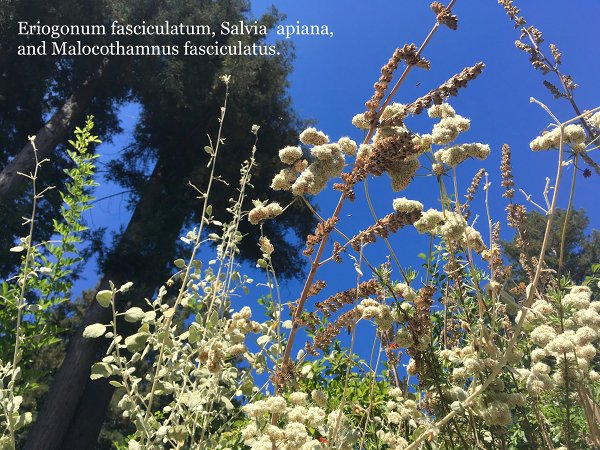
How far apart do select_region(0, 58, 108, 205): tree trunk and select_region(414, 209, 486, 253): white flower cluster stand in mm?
7049

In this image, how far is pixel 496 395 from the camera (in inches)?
46.5

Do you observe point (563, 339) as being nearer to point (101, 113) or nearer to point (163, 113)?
point (163, 113)

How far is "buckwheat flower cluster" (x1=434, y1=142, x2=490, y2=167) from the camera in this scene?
1.32 meters

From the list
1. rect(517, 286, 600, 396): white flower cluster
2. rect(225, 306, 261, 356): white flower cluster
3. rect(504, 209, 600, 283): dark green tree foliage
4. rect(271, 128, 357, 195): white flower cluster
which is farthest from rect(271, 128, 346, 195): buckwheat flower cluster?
rect(504, 209, 600, 283): dark green tree foliage

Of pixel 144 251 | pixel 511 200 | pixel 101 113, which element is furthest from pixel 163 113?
pixel 511 200

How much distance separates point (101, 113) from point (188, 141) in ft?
6.33

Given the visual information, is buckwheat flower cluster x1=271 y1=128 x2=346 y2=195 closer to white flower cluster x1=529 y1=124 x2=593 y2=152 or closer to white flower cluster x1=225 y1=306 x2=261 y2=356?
white flower cluster x1=225 y1=306 x2=261 y2=356

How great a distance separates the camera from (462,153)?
132 centimetres

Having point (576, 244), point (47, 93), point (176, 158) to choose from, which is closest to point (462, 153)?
point (176, 158)

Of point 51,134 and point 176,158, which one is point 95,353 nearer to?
point 51,134

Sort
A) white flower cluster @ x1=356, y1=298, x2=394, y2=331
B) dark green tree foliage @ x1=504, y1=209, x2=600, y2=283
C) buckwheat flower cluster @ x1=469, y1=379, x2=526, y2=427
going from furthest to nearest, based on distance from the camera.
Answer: dark green tree foliage @ x1=504, y1=209, x2=600, y2=283 → white flower cluster @ x1=356, y1=298, x2=394, y2=331 → buckwheat flower cluster @ x1=469, y1=379, x2=526, y2=427

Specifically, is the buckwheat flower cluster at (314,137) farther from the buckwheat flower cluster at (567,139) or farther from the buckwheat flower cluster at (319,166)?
the buckwheat flower cluster at (567,139)

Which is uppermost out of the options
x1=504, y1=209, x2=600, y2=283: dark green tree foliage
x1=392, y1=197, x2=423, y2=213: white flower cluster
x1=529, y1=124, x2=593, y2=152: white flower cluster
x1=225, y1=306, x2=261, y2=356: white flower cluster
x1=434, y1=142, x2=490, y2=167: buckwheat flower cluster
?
Answer: x1=504, y1=209, x2=600, y2=283: dark green tree foliage

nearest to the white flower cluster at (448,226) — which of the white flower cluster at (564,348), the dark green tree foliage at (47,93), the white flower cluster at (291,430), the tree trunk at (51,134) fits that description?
the white flower cluster at (564,348)
